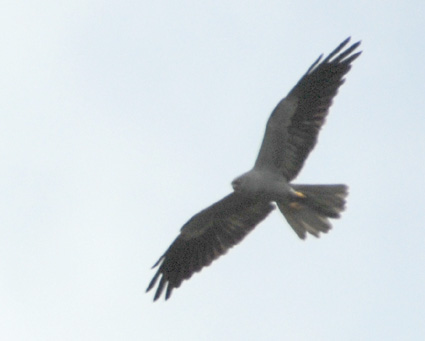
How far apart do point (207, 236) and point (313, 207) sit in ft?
5.45

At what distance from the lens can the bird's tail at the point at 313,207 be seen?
40.0ft

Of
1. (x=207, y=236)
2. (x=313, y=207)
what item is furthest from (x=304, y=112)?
(x=207, y=236)

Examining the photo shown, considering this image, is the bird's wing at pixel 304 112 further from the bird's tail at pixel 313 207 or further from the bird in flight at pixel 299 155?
the bird's tail at pixel 313 207

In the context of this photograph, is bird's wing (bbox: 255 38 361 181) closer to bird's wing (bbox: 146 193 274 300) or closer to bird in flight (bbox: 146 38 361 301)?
bird in flight (bbox: 146 38 361 301)

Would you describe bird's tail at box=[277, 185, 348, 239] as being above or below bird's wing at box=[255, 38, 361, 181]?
below

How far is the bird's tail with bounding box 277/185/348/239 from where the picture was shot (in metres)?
12.2

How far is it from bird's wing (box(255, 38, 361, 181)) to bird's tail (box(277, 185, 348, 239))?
41 centimetres

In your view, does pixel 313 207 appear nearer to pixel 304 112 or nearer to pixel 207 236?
pixel 304 112

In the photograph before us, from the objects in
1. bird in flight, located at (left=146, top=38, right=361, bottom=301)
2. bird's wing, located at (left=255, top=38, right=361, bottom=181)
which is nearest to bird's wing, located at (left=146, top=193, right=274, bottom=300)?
bird in flight, located at (left=146, top=38, right=361, bottom=301)

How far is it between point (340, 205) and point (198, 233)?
2118mm

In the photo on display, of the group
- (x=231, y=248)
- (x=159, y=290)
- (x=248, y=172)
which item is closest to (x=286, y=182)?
(x=248, y=172)

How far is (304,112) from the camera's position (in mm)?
12219

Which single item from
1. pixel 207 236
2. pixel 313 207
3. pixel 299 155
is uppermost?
pixel 207 236

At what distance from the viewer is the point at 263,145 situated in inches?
483
